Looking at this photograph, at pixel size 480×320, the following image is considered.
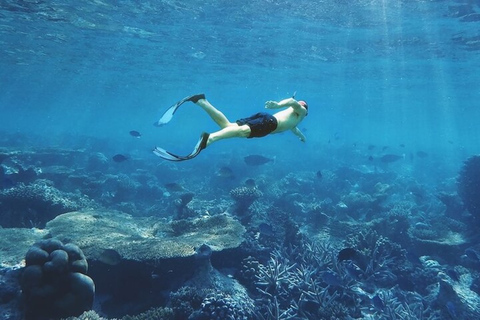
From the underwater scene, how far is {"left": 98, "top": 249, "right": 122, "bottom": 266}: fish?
0.14 feet

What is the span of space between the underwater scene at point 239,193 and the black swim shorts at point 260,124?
0.10 ft

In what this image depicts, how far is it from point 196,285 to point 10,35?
26435 mm

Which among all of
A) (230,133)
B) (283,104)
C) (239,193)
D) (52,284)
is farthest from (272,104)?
(239,193)

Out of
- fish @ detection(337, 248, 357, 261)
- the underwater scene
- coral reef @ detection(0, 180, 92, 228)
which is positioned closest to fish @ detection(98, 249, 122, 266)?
the underwater scene

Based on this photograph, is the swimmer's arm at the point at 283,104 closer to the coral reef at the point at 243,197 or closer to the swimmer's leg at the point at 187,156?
the swimmer's leg at the point at 187,156

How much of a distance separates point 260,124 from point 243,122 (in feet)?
1.13

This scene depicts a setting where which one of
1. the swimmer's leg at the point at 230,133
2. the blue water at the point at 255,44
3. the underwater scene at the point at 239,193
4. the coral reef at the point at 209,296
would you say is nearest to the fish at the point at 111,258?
the underwater scene at the point at 239,193

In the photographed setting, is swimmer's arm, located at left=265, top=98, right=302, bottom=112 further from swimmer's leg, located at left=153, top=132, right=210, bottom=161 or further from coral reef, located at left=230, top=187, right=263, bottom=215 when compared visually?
coral reef, located at left=230, top=187, right=263, bottom=215

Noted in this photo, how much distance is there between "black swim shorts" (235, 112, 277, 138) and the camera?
481 cm

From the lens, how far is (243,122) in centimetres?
505

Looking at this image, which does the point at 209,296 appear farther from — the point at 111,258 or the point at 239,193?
the point at 239,193

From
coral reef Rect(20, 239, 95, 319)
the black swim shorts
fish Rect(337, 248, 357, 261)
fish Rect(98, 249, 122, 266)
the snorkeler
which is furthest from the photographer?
fish Rect(98, 249, 122, 266)

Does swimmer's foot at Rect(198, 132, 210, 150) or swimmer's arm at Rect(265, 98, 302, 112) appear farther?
swimmer's arm at Rect(265, 98, 302, 112)

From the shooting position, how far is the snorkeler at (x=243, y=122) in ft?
13.7
